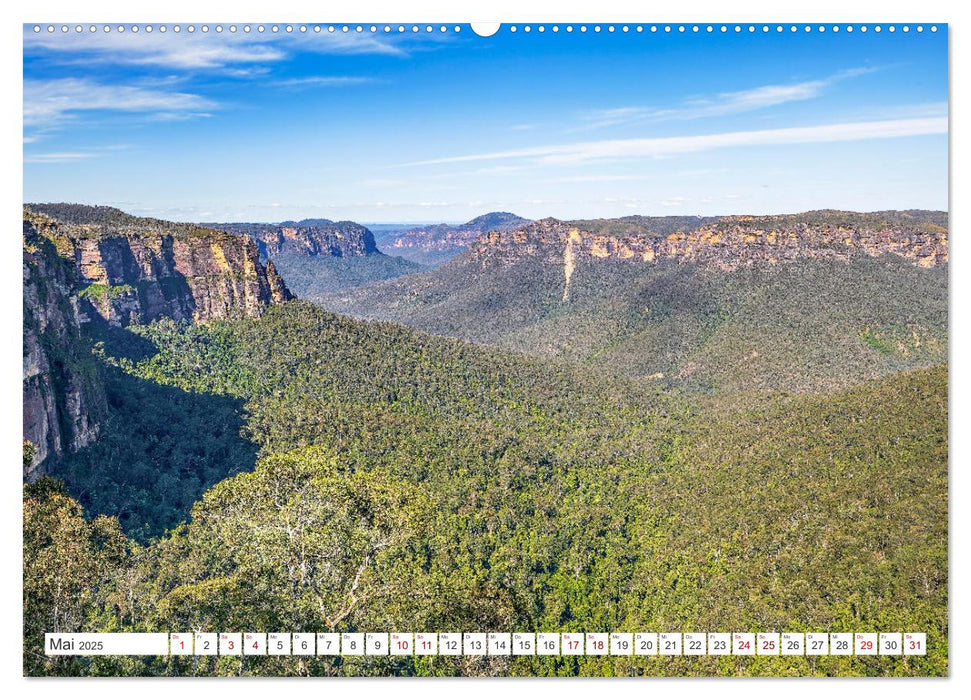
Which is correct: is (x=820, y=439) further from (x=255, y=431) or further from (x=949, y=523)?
(x=255, y=431)

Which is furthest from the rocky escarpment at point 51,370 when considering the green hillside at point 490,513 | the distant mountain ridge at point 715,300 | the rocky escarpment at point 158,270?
the distant mountain ridge at point 715,300

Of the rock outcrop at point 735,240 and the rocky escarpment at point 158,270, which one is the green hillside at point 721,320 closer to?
the rock outcrop at point 735,240

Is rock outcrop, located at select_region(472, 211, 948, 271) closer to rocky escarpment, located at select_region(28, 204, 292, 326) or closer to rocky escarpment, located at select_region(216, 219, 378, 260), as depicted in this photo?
rocky escarpment, located at select_region(28, 204, 292, 326)

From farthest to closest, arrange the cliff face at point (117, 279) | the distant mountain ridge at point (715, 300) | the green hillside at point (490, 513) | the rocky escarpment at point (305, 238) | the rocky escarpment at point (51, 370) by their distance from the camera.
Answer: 1. the rocky escarpment at point (305, 238)
2. the distant mountain ridge at point (715, 300)
3. the cliff face at point (117, 279)
4. the rocky escarpment at point (51, 370)
5. the green hillside at point (490, 513)

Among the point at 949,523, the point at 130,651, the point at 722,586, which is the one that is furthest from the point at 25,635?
the point at 722,586

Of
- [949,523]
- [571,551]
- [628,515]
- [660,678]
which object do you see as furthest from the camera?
[628,515]

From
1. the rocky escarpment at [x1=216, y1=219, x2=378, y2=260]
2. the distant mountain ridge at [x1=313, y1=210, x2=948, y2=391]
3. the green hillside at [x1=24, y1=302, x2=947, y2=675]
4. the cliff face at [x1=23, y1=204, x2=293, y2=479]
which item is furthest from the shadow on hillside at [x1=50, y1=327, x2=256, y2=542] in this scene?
the rocky escarpment at [x1=216, y1=219, x2=378, y2=260]

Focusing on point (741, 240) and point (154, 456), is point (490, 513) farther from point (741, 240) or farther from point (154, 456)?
point (741, 240)
